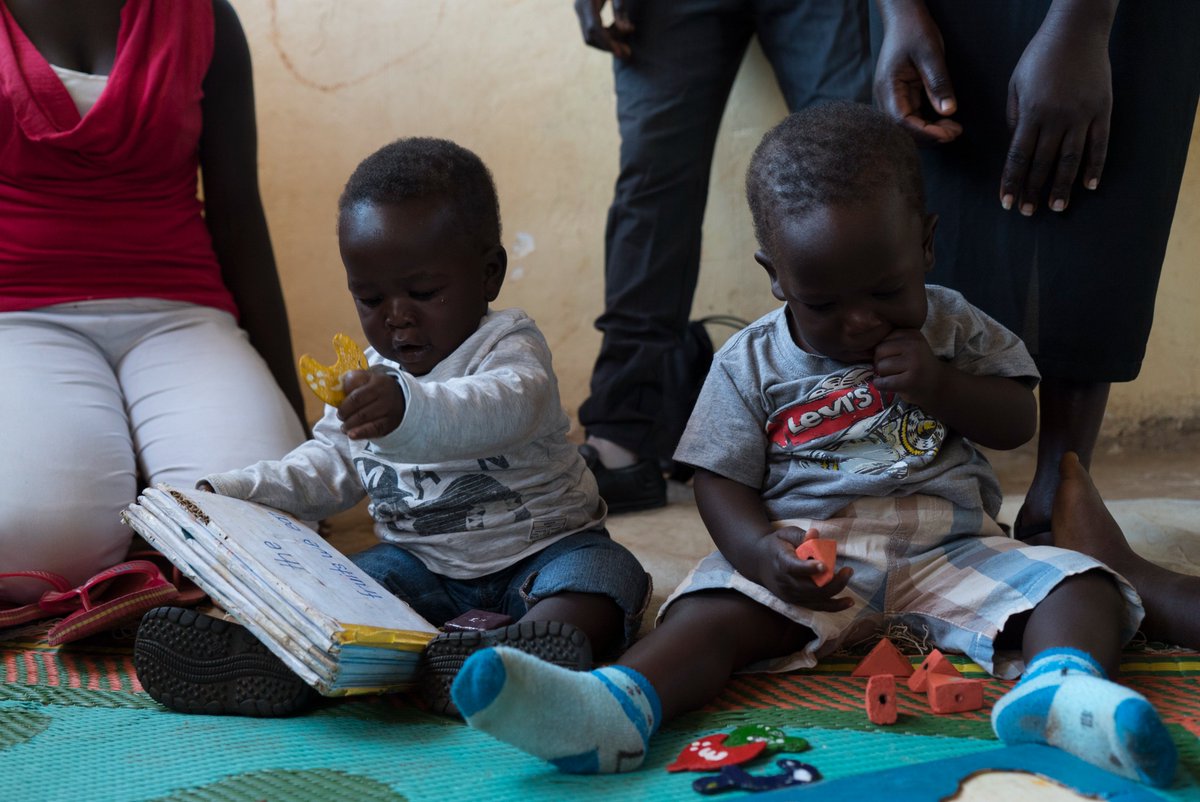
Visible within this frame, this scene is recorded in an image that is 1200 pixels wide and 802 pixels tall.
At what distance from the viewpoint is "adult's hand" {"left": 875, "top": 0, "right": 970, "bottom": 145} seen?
62.2 inches

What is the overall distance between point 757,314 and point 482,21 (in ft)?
3.36

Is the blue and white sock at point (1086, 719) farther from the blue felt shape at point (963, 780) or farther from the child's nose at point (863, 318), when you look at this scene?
the child's nose at point (863, 318)

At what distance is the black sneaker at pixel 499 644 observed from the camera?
1.21m

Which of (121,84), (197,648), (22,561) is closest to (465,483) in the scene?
(197,648)

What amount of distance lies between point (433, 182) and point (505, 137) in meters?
1.40

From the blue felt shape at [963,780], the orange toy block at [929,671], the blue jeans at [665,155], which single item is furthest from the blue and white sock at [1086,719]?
the blue jeans at [665,155]

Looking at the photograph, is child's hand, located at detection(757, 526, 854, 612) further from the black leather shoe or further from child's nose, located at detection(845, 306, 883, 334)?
the black leather shoe

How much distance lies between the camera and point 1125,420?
290 cm

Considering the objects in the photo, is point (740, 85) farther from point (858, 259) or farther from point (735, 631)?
point (735, 631)

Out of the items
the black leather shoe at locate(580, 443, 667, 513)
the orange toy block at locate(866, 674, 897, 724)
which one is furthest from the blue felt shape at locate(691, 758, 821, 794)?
the black leather shoe at locate(580, 443, 667, 513)

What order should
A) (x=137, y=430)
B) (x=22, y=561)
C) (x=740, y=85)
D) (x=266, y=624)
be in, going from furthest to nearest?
(x=740, y=85)
(x=137, y=430)
(x=22, y=561)
(x=266, y=624)

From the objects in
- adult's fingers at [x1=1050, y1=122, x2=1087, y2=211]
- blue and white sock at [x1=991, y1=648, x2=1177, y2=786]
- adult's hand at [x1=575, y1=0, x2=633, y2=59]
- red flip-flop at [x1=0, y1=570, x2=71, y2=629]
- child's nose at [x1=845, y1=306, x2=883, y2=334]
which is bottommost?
red flip-flop at [x1=0, y1=570, x2=71, y2=629]

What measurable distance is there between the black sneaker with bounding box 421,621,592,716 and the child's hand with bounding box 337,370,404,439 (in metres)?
0.25

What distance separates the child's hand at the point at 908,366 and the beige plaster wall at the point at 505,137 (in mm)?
1574
